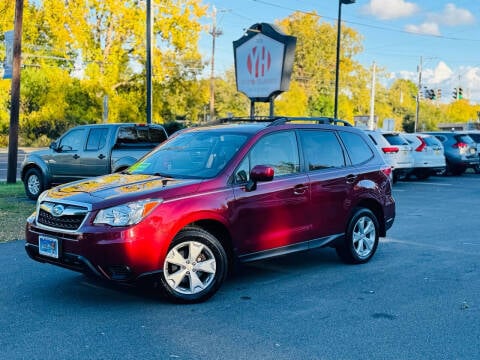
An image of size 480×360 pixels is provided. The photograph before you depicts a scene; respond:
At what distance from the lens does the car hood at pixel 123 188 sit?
529cm

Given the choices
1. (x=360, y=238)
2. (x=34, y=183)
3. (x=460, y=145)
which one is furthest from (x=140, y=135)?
(x=460, y=145)

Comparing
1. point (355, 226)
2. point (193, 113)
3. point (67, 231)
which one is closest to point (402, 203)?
point (355, 226)

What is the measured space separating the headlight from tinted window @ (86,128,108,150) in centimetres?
845

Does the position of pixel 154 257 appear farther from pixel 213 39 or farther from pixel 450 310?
pixel 213 39

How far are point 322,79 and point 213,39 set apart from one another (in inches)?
1561

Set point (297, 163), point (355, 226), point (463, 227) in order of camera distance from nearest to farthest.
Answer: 1. point (297, 163)
2. point (355, 226)
3. point (463, 227)

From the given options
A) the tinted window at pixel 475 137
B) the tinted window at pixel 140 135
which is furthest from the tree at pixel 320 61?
the tinted window at pixel 140 135

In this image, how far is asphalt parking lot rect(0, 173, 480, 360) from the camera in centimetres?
434

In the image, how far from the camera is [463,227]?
10.0m

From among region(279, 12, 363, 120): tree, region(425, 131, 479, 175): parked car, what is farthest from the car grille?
region(279, 12, 363, 120): tree

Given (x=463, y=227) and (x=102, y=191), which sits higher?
(x=102, y=191)

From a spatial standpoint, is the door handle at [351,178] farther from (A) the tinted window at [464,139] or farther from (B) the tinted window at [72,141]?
(A) the tinted window at [464,139]

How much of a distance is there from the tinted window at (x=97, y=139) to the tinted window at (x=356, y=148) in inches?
291

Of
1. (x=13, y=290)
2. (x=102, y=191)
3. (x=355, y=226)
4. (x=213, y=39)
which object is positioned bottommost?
(x=13, y=290)
